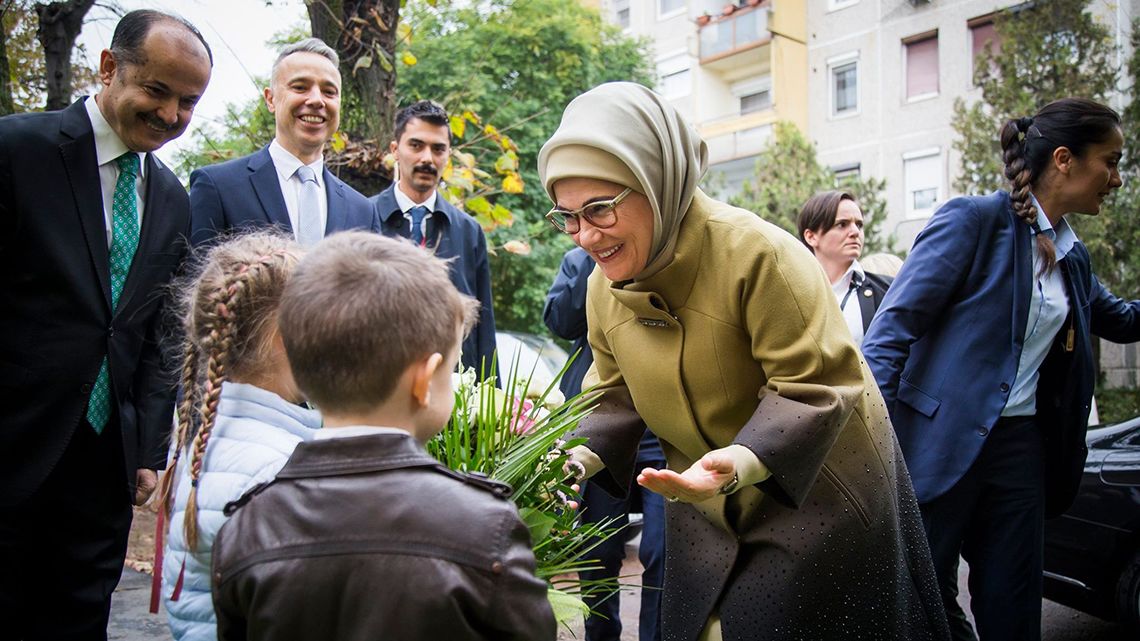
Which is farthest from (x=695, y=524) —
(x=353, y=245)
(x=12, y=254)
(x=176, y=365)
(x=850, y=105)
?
(x=850, y=105)

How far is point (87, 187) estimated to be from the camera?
2.84 meters

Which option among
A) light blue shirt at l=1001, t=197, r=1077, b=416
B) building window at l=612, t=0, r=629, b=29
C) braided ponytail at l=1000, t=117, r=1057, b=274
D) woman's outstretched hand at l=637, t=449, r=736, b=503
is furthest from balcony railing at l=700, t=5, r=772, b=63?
woman's outstretched hand at l=637, t=449, r=736, b=503

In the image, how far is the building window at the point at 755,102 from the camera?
28422 millimetres

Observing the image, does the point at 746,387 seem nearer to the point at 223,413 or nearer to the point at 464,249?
the point at 223,413

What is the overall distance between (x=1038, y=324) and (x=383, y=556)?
286cm

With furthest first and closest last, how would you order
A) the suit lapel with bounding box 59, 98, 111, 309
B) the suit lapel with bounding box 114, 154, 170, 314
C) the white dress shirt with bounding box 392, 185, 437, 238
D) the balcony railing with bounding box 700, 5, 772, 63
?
the balcony railing with bounding box 700, 5, 772, 63
the white dress shirt with bounding box 392, 185, 437, 238
the suit lapel with bounding box 114, 154, 170, 314
the suit lapel with bounding box 59, 98, 111, 309

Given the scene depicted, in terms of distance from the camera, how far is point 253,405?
196 centimetres

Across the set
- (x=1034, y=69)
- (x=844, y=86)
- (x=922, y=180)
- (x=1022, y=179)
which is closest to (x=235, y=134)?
(x=1022, y=179)

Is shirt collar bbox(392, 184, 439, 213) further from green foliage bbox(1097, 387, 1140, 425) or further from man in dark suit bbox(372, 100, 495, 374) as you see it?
green foliage bbox(1097, 387, 1140, 425)

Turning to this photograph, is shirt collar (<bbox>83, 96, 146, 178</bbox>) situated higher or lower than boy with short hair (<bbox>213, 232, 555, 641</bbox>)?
higher

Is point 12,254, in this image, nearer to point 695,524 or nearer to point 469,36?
point 695,524

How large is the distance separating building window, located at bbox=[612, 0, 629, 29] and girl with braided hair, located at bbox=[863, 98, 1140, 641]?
2958 cm

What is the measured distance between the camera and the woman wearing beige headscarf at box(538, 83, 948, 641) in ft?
7.35

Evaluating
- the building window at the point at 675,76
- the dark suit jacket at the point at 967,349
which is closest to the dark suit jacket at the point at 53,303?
the dark suit jacket at the point at 967,349
